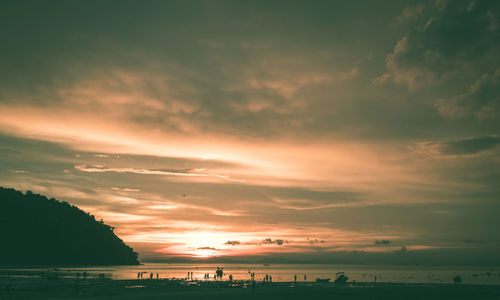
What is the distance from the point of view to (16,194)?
197m

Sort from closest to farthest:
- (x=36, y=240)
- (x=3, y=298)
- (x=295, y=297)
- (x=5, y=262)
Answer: (x=3, y=298), (x=295, y=297), (x=5, y=262), (x=36, y=240)

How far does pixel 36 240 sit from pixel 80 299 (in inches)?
6574

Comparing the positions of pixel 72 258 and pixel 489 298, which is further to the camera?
pixel 72 258

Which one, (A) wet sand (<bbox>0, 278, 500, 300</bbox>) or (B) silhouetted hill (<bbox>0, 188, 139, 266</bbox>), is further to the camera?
(B) silhouetted hill (<bbox>0, 188, 139, 266</bbox>)

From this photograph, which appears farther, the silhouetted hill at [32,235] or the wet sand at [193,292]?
the silhouetted hill at [32,235]

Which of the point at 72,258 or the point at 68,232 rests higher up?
the point at 68,232

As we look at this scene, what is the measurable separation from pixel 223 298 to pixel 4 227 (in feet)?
562

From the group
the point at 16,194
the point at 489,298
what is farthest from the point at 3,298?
the point at 16,194

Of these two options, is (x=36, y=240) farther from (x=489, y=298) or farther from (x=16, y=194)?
(x=489, y=298)

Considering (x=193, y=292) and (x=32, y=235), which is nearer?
(x=193, y=292)

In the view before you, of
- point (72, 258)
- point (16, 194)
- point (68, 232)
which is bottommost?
point (72, 258)

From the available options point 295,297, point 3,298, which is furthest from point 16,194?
point 295,297

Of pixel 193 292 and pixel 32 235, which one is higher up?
pixel 32 235

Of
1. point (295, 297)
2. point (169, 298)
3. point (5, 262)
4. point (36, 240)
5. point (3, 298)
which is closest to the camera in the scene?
point (3, 298)
